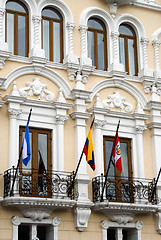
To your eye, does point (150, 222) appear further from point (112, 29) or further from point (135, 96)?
point (112, 29)

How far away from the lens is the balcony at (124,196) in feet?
65.4

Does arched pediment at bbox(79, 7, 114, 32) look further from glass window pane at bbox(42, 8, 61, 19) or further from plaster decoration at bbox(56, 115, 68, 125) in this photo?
plaster decoration at bbox(56, 115, 68, 125)

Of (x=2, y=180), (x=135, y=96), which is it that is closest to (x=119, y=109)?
(x=135, y=96)

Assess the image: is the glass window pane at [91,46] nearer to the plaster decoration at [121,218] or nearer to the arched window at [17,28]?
the arched window at [17,28]

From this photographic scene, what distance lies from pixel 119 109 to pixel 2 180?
5.98 m

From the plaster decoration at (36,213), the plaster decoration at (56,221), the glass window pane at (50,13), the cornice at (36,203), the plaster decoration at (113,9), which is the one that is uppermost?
the plaster decoration at (113,9)

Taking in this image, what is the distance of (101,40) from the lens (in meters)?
23.1

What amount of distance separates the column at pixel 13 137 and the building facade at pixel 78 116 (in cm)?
4

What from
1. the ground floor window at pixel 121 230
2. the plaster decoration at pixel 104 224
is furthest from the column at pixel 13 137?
the ground floor window at pixel 121 230

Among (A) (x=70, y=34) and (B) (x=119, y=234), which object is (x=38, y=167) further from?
(A) (x=70, y=34)

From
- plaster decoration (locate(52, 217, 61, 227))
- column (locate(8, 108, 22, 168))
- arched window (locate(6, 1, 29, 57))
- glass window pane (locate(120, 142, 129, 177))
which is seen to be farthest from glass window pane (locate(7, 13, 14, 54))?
plaster decoration (locate(52, 217, 61, 227))

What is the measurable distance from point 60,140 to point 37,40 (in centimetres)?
417

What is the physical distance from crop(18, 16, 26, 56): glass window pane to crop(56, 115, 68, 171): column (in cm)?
304

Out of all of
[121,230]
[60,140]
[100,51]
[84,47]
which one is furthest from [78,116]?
[121,230]
